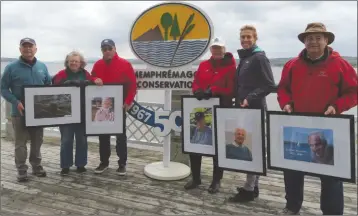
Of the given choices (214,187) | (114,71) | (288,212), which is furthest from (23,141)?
(288,212)

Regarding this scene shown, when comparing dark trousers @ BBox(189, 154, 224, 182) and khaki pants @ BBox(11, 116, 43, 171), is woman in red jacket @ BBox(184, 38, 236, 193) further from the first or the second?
khaki pants @ BBox(11, 116, 43, 171)

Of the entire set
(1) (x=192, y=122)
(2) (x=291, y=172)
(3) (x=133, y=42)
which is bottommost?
(2) (x=291, y=172)

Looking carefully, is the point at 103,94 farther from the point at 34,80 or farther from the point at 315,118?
the point at 315,118

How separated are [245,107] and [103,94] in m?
1.59

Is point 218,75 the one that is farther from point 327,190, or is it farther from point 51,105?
point 51,105

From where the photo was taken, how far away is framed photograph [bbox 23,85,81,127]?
3.13 m

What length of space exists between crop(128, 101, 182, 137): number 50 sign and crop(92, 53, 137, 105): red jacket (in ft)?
0.94

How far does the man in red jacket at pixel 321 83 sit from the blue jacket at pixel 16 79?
2496 millimetres

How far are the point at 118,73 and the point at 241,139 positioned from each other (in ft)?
5.15

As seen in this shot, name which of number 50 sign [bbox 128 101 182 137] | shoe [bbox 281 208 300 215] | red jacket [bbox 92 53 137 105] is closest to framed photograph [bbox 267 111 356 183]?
shoe [bbox 281 208 300 215]

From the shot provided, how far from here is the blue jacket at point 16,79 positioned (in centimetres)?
315

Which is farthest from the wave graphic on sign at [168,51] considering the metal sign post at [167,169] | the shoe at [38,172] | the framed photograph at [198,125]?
the shoe at [38,172]

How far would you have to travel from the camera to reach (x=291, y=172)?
235cm

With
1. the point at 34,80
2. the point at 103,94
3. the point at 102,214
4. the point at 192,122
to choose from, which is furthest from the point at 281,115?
the point at 34,80
